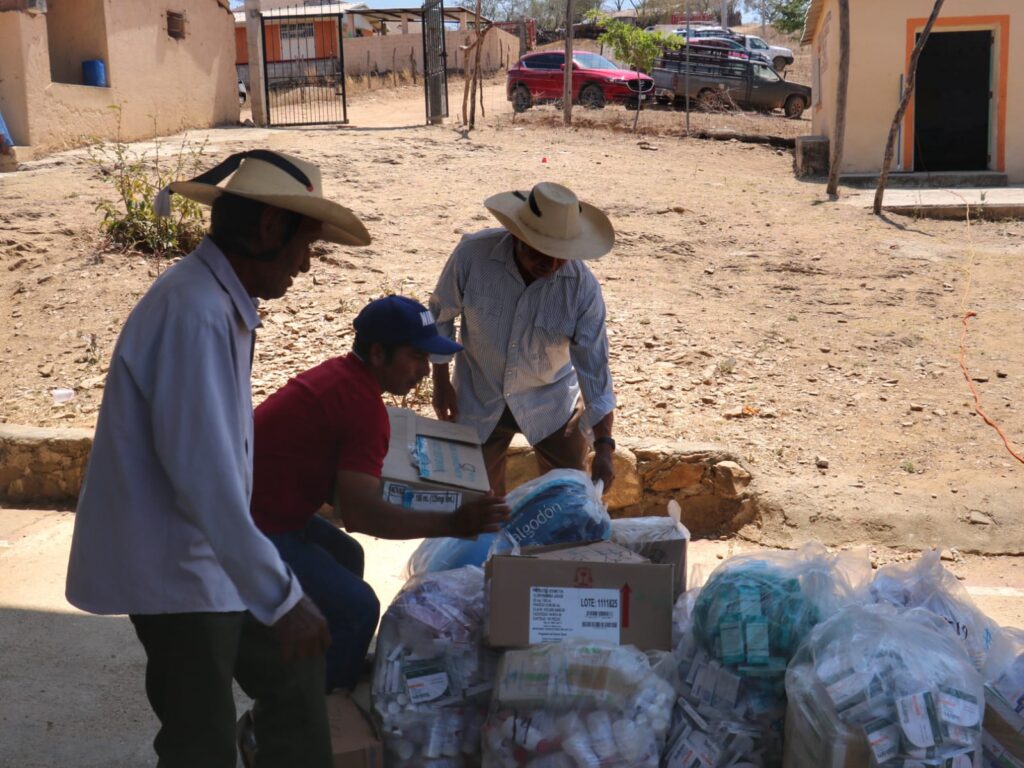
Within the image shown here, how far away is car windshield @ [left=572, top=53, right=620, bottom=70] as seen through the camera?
21859 millimetres

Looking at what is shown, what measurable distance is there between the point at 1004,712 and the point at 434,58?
16.2 m

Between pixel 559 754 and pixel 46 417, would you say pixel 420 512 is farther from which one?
pixel 46 417

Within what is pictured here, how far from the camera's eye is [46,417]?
6047mm

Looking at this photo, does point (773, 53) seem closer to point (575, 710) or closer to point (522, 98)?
point (522, 98)

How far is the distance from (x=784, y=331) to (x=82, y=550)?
6132 millimetres

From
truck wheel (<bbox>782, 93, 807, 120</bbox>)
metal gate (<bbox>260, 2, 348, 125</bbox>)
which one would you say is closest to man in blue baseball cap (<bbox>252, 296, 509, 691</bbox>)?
metal gate (<bbox>260, 2, 348, 125</bbox>)

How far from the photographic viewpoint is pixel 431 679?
2877 mm

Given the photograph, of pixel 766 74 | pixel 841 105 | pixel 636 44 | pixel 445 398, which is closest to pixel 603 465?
pixel 445 398

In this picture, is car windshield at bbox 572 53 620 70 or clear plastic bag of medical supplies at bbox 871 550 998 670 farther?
car windshield at bbox 572 53 620 70

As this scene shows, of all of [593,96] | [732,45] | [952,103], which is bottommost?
[952,103]

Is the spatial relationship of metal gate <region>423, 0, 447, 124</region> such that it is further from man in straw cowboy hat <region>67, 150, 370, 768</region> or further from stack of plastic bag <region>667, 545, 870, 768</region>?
man in straw cowboy hat <region>67, 150, 370, 768</region>

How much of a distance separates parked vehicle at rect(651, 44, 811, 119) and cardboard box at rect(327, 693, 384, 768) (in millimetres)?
21099

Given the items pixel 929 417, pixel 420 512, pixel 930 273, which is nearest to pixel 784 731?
pixel 420 512

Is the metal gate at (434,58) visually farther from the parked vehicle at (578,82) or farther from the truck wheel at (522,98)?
the truck wheel at (522,98)
